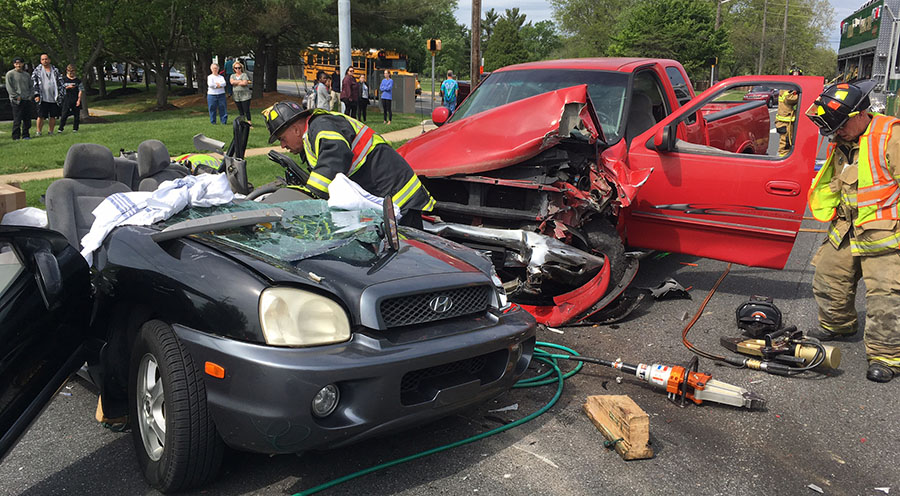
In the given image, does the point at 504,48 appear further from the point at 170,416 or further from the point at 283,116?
the point at 170,416

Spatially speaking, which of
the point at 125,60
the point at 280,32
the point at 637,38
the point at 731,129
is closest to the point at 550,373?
the point at 731,129

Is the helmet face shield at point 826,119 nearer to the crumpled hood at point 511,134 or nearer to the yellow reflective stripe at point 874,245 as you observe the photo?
the yellow reflective stripe at point 874,245

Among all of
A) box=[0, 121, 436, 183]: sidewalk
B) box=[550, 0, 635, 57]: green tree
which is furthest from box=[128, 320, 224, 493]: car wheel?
box=[550, 0, 635, 57]: green tree

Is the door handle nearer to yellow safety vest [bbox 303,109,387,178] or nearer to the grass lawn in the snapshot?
yellow safety vest [bbox 303,109,387,178]

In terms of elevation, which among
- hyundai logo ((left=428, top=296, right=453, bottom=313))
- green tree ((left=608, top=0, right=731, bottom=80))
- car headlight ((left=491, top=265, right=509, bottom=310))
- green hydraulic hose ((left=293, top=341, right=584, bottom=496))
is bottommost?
green hydraulic hose ((left=293, top=341, right=584, bottom=496))

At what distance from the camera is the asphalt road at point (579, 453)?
3219mm

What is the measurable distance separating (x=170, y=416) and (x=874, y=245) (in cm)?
432

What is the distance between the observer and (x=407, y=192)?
→ 5.11 metres

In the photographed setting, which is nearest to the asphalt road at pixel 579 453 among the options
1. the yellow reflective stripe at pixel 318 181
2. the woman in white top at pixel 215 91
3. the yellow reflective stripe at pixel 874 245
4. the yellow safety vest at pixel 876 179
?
the yellow reflective stripe at pixel 874 245

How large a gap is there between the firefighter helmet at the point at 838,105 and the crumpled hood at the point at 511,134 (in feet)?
5.14

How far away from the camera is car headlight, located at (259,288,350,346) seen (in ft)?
9.15

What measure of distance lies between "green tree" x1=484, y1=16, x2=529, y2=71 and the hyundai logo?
207 feet

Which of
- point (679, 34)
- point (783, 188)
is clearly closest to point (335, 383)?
point (783, 188)

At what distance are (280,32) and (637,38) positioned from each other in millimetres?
30630
